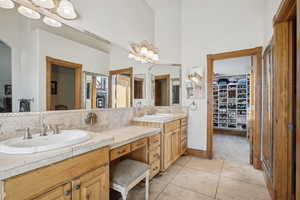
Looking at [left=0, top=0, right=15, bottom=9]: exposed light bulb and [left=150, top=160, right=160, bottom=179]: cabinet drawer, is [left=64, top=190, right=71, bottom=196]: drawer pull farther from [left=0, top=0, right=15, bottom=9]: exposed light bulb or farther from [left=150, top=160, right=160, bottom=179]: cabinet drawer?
[left=0, top=0, right=15, bottom=9]: exposed light bulb

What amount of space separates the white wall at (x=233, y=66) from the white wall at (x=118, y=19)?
2.57 metres

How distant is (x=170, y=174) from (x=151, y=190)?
498mm

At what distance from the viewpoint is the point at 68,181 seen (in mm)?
957

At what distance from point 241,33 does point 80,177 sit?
10.4 ft

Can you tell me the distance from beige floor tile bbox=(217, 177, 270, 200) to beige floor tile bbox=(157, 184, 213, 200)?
0.80 feet

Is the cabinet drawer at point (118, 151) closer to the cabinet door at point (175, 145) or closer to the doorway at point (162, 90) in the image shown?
the cabinet door at point (175, 145)

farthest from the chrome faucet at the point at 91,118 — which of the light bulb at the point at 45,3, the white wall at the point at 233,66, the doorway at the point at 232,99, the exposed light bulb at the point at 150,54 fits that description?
the doorway at the point at 232,99

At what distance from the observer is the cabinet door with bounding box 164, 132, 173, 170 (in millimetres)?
2205

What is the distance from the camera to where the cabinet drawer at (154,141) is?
6.28ft

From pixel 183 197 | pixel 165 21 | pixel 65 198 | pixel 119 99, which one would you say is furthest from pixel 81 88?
pixel 165 21

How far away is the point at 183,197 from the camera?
176cm

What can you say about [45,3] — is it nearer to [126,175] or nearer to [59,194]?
[59,194]

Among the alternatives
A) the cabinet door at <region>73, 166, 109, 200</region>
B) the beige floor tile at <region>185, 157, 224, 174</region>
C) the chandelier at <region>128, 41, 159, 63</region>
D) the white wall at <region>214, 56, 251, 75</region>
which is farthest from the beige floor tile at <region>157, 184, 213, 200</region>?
the white wall at <region>214, 56, 251, 75</region>

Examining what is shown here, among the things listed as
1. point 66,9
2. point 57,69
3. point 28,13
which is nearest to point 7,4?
point 28,13
